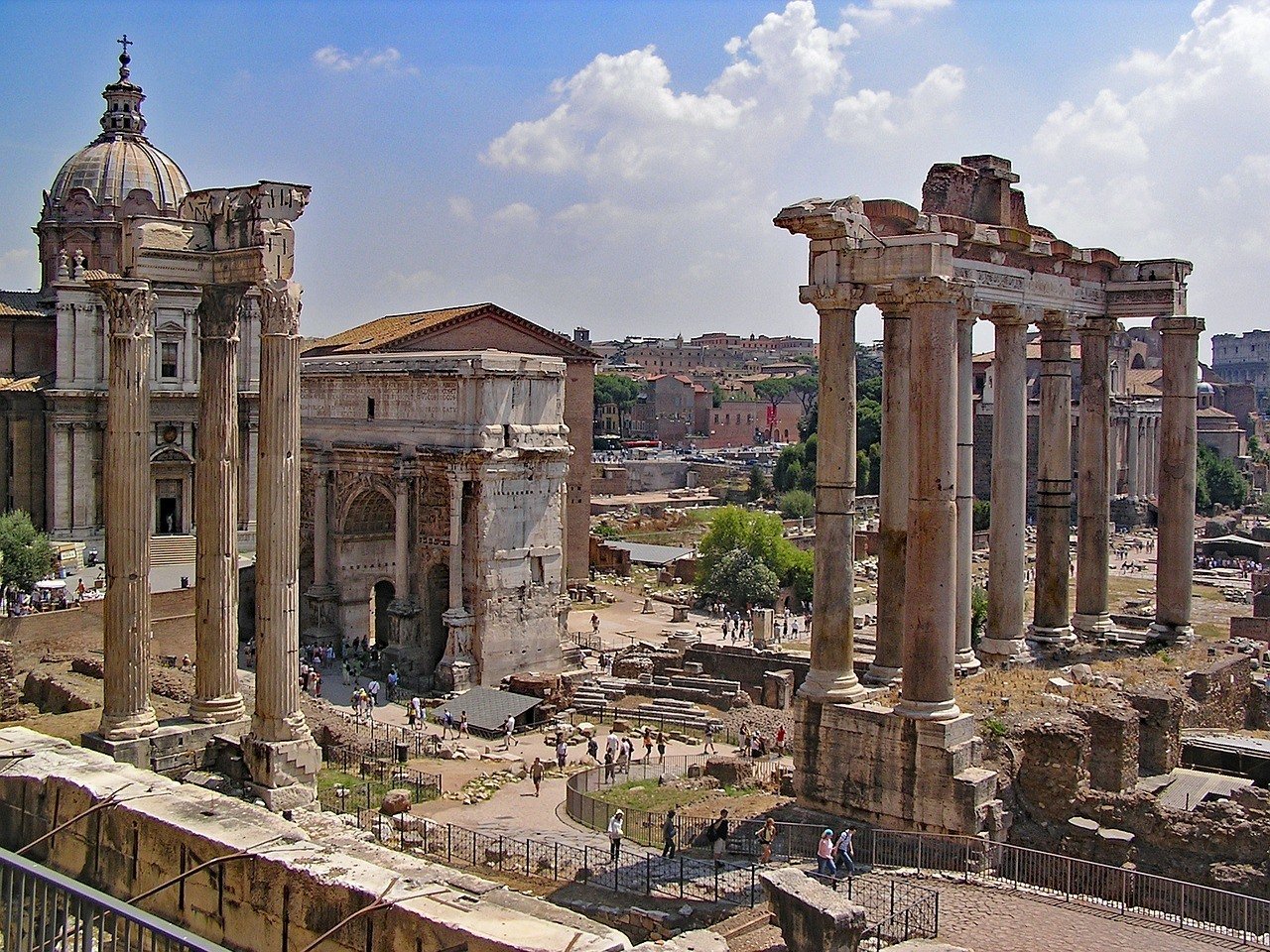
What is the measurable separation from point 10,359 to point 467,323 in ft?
52.6

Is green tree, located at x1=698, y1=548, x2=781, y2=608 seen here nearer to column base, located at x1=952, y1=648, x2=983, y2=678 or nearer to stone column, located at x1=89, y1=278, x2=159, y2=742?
column base, located at x1=952, y1=648, x2=983, y2=678

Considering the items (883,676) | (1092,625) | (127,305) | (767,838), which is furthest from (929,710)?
(127,305)

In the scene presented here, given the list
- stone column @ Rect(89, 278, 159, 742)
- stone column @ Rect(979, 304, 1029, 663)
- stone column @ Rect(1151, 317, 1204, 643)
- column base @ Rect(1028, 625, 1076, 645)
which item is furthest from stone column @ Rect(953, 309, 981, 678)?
stone column @ Rect(89, 278, 159, 742)

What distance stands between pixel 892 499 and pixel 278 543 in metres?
8.76

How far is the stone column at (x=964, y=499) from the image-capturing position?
750 inches

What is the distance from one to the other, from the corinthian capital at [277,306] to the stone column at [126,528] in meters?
1.87

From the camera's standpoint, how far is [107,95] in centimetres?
5116

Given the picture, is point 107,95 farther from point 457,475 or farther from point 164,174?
point 457,475

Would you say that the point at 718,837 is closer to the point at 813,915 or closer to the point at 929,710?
the point at 929,710

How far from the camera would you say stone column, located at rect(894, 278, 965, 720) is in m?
16.3

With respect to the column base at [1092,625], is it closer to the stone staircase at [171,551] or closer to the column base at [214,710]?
the column base at [214,710]

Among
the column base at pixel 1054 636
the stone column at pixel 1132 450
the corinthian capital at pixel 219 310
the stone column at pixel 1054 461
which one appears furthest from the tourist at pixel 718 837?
the stone column at pixel 1132 450

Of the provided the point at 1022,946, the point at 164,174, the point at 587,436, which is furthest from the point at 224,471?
the point at 587,436

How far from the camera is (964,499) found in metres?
19.6
